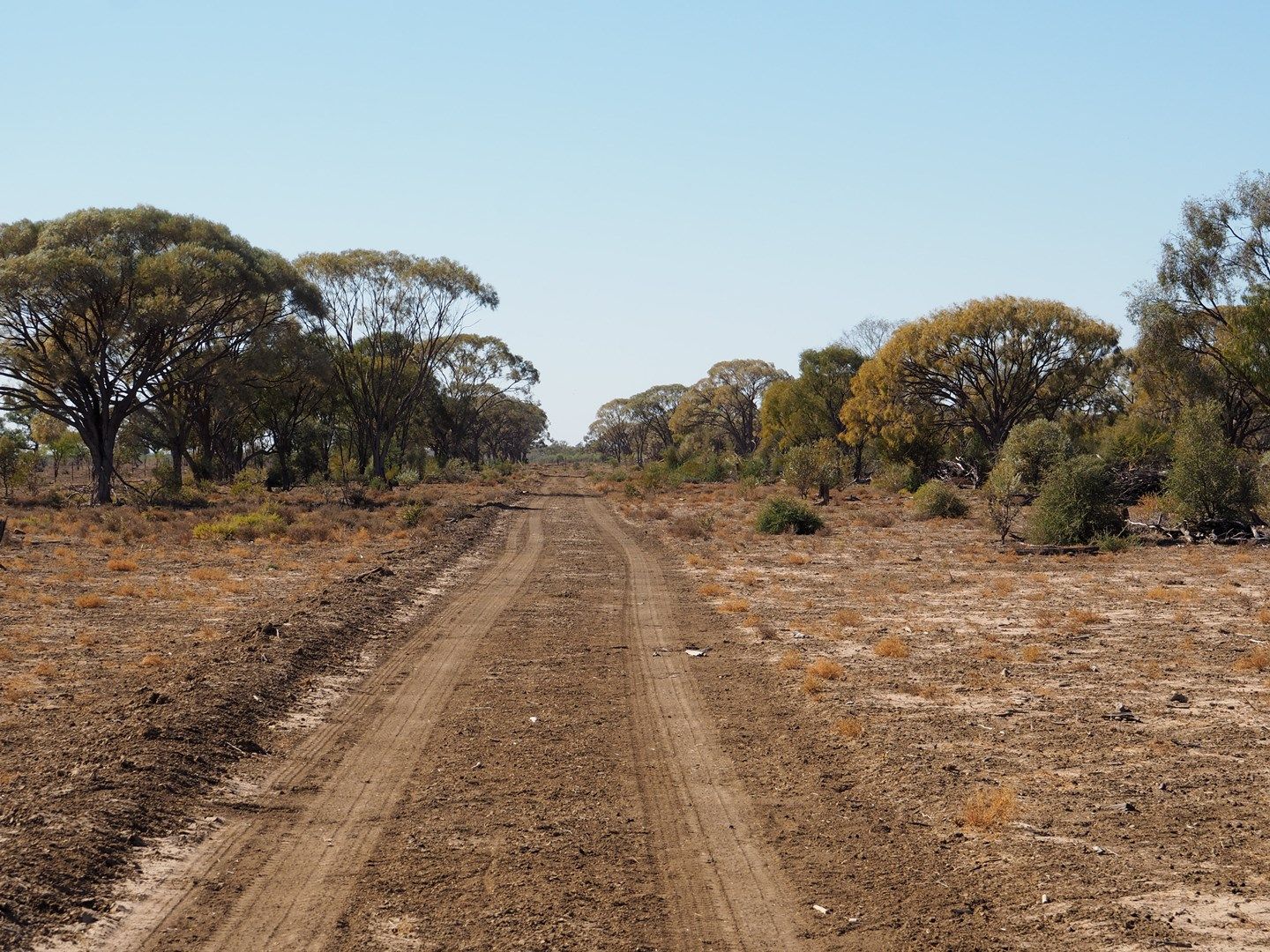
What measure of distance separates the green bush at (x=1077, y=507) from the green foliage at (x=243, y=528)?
22.3 m

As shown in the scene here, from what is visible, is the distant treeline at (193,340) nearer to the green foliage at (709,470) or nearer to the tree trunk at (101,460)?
the tree trunk at (101,460)

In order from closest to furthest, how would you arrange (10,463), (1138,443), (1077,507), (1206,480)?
(1206,480) < (1077,507) < (10,463) < (1138,443)

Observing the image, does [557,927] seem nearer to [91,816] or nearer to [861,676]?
[91,816]

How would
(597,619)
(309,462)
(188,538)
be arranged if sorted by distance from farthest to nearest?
(309,462)
(188,538)
(597,619)

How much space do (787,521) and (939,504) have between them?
780 centimetres

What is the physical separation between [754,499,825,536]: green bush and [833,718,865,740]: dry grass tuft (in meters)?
25.5

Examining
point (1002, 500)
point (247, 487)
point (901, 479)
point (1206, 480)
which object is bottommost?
point (247, 487)

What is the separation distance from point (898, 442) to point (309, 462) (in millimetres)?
39966

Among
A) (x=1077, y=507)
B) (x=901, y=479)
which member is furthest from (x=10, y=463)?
(x=1077, y=507)

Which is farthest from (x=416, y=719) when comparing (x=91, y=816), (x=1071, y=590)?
(x=1071, y=590)

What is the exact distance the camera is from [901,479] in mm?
57562

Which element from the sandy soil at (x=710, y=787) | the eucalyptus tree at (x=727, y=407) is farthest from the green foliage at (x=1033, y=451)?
the eucalyptus tree at (x=727, y=407)

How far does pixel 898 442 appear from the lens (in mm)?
59281

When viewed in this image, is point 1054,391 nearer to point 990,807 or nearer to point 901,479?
point 901,479
